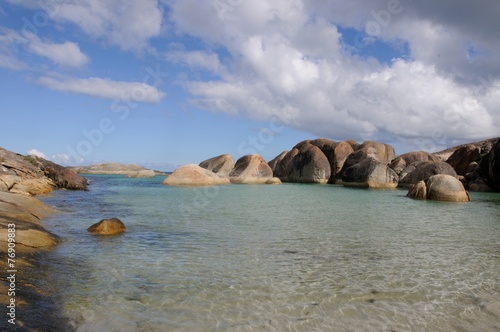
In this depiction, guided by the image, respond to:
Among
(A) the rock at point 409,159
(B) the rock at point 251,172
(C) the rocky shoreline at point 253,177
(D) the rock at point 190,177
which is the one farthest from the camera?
(B) the rock at point 251,172

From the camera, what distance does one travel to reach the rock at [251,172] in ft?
153

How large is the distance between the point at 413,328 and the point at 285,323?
1524 millimetres

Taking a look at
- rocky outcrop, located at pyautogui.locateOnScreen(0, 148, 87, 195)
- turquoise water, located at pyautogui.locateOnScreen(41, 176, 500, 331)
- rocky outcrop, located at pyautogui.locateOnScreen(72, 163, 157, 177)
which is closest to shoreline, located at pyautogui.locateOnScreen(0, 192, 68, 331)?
turquoise water, located at pyautogui.locateOnScreen(41, 176, 500, 331)

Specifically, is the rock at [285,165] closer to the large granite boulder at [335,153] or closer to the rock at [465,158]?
the large granite boulder at [335,153]

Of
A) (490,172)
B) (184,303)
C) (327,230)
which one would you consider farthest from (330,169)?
(184,303)

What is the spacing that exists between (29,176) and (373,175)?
30.1 metres

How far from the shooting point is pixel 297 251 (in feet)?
27.1

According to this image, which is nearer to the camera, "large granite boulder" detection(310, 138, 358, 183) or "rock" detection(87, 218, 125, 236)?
"rock" detection(87, 218, 125, 236)

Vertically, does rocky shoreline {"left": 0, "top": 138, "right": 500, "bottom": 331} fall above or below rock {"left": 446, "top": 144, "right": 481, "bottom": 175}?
below

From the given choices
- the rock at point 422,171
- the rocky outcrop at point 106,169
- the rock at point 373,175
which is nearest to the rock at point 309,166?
the rock at point 373,175

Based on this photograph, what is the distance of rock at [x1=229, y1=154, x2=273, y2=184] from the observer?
4669cm

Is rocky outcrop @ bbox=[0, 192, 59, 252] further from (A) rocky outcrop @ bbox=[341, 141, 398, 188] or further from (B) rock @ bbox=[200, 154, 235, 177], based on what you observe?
(B) rock @ bbox=[200, 154, 235, 177]

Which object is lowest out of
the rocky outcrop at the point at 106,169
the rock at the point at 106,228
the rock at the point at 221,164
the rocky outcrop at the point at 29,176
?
the rock at the point at 106,228

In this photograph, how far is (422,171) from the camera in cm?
3525
